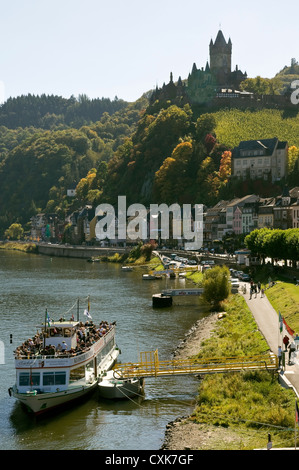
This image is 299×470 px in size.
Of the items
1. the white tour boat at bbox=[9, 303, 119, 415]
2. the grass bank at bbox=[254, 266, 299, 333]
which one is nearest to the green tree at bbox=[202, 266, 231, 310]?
the grass bank at bbox=[254, 266, 299, 333]

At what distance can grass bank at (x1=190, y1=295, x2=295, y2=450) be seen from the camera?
32156 mm

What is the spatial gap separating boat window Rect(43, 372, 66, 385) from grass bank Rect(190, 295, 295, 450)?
8925 millimetres

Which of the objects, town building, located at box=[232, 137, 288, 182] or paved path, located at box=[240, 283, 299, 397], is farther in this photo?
town building, located at box=[232, 137, 288, 182]

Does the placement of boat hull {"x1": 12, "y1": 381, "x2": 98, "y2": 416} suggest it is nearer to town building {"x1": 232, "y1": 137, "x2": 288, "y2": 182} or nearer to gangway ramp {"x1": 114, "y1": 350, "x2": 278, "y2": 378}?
gangway ramp {"x1": 114, "y1": 350, "x2": 278, "y2": 378}

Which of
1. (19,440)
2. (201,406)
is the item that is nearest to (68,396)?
(19,440)

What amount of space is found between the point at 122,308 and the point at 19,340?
71.2 feet

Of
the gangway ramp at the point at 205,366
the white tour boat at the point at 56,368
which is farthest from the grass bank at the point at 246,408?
the white tour boat at the point at 56,368

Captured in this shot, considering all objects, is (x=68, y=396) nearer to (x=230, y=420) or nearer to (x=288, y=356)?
(x=230, y=420)

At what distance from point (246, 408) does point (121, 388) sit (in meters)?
9.44

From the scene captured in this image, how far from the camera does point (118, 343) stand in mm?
58625

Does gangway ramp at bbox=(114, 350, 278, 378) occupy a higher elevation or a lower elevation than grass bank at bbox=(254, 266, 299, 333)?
lower

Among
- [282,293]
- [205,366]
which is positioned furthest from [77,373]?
[282,293]

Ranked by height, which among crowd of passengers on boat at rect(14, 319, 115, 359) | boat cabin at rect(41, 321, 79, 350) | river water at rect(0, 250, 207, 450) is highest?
boat cabin at rect(41, 321, 79, 350)

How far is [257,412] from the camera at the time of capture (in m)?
35.2
